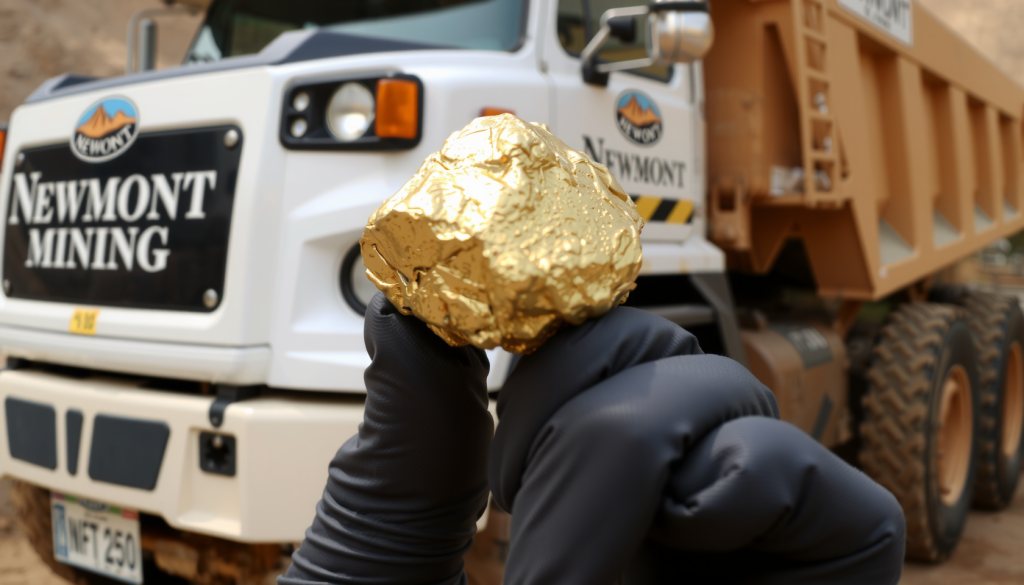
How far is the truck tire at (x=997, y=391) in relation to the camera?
434cm

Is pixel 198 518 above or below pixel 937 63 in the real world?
below

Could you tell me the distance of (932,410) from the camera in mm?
3586

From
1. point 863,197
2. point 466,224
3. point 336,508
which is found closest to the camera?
point 466,224

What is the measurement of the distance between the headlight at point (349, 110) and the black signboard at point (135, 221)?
0.25 metres

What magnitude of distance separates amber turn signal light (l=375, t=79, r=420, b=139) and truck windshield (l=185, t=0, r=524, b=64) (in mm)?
335

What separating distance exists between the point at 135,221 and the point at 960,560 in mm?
3912

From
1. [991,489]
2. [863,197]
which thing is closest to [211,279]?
[863,197]

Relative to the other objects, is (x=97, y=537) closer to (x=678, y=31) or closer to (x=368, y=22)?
(x=368, y=22)

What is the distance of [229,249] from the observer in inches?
81.0

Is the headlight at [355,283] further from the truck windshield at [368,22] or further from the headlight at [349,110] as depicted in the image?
the truck windshield at [368,22]

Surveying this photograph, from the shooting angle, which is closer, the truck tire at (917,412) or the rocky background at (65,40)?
the truck tire at (917,412)

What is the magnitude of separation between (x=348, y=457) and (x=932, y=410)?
3212mm

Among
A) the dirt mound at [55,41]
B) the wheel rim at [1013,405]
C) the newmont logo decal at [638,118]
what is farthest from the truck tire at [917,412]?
the dirt mound at [55,41]

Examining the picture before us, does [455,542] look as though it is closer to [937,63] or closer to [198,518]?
[198,518]
